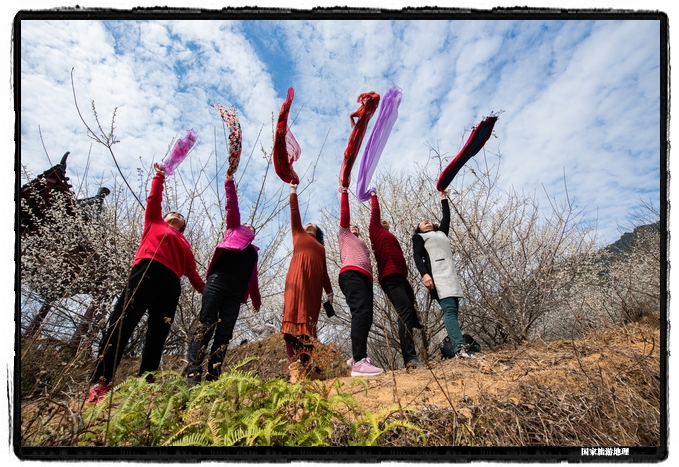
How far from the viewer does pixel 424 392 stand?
2.15 metres

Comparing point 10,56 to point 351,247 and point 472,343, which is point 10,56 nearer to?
point 351,247

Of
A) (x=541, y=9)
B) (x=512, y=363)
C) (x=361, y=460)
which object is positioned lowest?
(x=361, y=460)

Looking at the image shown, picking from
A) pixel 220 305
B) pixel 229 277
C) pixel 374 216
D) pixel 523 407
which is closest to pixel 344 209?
pixel 374 216

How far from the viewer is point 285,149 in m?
3.04

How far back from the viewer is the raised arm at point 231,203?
2875mm

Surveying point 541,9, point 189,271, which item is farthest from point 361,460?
point 189,271

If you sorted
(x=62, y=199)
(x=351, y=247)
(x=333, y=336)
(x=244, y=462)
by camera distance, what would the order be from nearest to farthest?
1. (x=244, y=462)
2. (x=351, y=247)
3. (x=62, y=199)
4. (x=333, y=336)

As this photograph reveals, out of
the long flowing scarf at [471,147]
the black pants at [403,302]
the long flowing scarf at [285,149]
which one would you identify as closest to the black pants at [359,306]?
the black pants at [403,302]

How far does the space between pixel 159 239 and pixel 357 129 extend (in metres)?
1.91

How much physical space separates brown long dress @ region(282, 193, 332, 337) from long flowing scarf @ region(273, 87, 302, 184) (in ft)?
0.74

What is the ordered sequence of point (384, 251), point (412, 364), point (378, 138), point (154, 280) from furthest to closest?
point (384, 251) < point (378, 138) < point (412, 364) < point (154, 280)

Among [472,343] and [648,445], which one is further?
[472,343]

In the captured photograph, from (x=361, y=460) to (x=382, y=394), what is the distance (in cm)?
105

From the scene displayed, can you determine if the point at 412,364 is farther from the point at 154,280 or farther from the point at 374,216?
the point at 154,280
